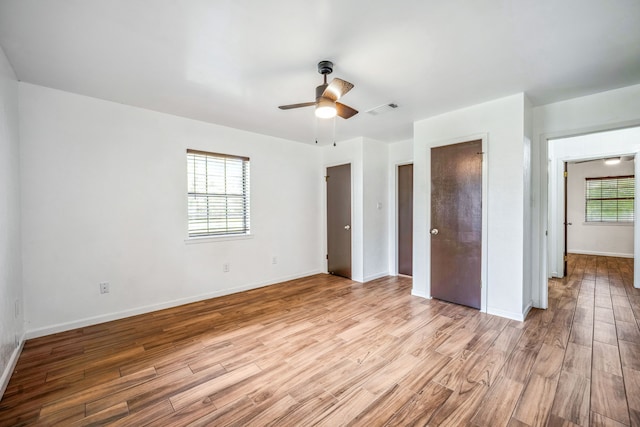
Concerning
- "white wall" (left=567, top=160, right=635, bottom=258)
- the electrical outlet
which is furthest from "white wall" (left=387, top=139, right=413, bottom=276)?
"white wall" (left=567, top=160, right=635, bottom=258)

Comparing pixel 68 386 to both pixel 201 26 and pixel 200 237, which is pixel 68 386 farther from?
pixel 201 26

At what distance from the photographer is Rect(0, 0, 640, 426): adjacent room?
1.76m

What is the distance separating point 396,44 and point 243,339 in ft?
9.48

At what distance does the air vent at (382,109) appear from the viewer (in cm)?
319

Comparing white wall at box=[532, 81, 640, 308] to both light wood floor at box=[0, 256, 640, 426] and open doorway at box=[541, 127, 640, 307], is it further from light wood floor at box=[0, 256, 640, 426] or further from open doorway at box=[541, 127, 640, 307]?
open doorway at box=[541, 127, 640, 307]

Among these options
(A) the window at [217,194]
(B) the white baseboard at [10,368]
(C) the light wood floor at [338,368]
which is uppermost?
(A) the window at [217,194]

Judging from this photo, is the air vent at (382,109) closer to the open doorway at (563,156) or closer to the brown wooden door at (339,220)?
the brown wooden door at (339,220)

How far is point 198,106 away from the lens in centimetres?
320

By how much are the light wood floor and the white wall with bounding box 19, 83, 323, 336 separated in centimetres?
33

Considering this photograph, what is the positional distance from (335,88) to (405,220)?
3.34 metres

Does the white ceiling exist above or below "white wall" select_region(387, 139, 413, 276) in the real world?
above

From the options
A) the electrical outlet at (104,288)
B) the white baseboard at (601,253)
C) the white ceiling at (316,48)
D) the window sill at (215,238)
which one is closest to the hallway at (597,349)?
the white ceiling at (316,48)

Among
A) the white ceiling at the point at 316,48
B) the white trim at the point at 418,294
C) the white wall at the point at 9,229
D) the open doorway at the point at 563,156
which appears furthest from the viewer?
the open doorway at the point at 563,156

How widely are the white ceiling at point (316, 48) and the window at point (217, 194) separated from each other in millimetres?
936
